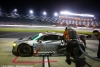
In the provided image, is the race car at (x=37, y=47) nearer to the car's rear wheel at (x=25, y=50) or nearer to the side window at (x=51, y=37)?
the car's rear wheel at (x=25, y=50)

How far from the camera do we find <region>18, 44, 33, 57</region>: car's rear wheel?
24.0 ft

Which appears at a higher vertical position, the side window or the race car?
the side window

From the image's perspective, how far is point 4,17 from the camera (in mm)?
78750

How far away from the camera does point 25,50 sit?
289 inches

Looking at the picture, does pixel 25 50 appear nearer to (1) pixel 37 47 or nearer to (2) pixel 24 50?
(2) pixel 24 50

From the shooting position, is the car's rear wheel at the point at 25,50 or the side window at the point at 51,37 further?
the side window at the point at 51,37

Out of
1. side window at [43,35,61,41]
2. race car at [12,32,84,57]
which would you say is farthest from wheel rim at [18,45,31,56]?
side window at [43,35,61,41]

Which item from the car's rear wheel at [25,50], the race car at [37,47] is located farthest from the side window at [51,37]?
the car's rear wheel at [25,50]

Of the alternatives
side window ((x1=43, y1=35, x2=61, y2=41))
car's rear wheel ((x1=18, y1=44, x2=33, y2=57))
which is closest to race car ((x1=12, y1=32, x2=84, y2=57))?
car's rear wheel ((x1=18, y1=44, x2=33, y2=57))

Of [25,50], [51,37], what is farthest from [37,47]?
[51,37]

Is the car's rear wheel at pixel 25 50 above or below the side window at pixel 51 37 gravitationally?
below

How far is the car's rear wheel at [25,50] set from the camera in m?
7.32

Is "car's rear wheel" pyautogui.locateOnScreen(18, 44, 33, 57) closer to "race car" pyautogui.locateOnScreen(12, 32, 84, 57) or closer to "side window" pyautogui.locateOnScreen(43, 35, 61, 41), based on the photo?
"race car" pyautogui.locateOnScreen(12, 32, 84, 57)

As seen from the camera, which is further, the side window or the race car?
the side window
